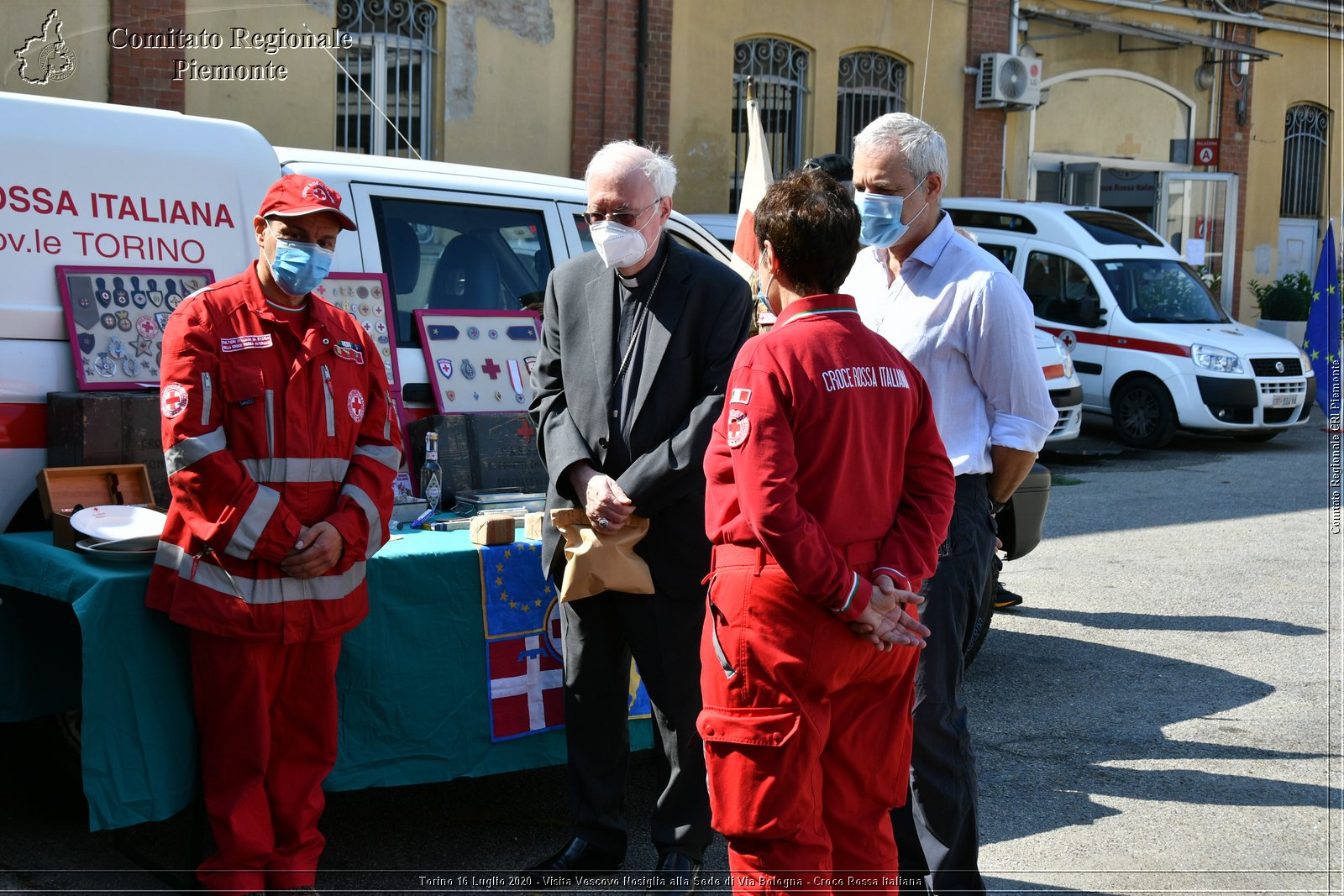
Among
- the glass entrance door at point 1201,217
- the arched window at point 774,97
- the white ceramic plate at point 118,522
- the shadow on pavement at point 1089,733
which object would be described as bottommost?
the shadow on pavement at point 1089,733

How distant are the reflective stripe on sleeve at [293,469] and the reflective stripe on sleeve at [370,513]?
0.05m

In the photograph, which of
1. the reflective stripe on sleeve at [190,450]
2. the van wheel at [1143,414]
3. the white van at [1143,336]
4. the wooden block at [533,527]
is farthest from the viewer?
the van wheel at [1143,414]

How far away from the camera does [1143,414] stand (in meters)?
14.4

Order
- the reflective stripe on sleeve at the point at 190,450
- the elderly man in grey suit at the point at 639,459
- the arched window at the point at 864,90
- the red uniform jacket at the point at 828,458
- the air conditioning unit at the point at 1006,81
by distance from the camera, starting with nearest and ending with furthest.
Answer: the red uniform jacket at the point at 828,458 < the reflective stripe on sleeve at the point at 190,450 < the elderly man in grey suit at the point at 639,459 < the arched window at the point at 864,90 < the air conditioning unit at the point at 1006,81

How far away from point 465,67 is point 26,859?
35.3ft

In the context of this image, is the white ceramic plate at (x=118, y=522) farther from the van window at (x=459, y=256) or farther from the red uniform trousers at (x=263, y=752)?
the van window at (x=459, y=256)

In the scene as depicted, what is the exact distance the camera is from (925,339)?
3764 mm

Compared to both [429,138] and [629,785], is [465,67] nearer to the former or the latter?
[429,138]

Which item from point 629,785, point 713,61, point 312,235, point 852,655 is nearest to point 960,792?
point 852,655

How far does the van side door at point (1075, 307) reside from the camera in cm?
1427

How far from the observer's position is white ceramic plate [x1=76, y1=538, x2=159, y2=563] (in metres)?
3.85

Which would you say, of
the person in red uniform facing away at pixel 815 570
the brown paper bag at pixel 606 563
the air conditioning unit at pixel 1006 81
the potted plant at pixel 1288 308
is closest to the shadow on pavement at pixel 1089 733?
the brown paper bag at pixel 606 563

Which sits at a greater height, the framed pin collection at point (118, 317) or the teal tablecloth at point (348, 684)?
the framed pin collection at point (118, 317)

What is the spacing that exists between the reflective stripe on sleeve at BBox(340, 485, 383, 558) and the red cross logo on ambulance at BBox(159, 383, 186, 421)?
0.50m
